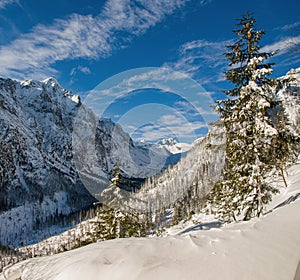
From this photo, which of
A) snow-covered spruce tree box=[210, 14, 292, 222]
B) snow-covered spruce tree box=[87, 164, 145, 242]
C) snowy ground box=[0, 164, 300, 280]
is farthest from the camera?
snow-covered spruce tree box=[87, 164, 145, 242]

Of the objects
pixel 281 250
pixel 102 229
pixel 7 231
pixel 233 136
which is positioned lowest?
pixel 7 231

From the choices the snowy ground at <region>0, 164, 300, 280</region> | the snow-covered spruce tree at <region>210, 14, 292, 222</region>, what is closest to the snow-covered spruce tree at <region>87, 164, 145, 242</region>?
the snow-covered spruce tree at <region>210, 14, 292, 222</region>

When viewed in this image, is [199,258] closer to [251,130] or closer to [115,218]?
[251,130]

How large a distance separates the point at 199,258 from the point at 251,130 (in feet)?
27.4

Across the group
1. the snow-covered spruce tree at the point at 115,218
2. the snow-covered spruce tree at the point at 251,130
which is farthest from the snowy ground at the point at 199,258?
the snow-covered spruce tree at the point at 115,218

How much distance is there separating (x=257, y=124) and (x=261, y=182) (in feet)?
8.89

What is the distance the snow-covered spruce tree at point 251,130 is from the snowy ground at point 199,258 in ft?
16.4

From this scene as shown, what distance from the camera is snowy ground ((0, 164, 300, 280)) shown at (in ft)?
12.5

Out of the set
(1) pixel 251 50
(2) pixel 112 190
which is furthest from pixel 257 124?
(2) pixel 112 190

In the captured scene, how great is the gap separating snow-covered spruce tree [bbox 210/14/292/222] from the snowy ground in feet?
16.4

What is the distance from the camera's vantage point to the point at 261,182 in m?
10.2

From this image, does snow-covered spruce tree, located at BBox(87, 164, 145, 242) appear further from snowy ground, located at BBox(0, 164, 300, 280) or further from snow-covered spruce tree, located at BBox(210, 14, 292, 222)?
snowy ground, located at BBox(0, 164, 300, 280)

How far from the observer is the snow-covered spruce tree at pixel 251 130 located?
10219 millimetres

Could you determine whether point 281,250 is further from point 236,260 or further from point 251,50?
point 251,50
